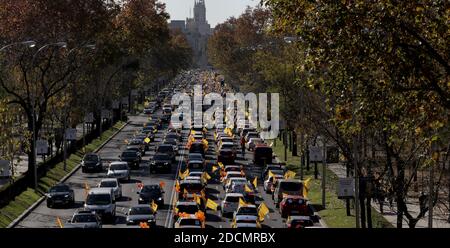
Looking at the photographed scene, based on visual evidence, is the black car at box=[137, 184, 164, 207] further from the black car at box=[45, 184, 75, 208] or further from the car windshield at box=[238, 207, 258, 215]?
the car windshield at box=[238, 207, 258, 215]

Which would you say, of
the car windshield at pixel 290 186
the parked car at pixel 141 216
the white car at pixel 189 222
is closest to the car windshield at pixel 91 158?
the car windshield at pixel 290 186

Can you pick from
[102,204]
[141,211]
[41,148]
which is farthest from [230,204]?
[41,148]

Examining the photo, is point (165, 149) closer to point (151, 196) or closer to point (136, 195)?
point (136, 195)

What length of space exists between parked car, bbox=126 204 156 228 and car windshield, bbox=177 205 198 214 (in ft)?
5.08

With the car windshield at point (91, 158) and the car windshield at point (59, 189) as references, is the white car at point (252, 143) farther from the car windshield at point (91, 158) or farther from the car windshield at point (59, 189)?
the car windshield at point (59, 189)

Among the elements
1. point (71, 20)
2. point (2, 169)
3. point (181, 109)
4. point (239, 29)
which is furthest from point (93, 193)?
point (239, 29)

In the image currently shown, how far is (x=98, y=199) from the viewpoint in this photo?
124 feet

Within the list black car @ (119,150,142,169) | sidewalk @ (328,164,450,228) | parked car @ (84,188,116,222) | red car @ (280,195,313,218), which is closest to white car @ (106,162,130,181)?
black car @ (119,150,142,169)

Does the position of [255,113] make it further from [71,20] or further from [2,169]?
[2,169]

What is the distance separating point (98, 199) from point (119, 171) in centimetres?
1472

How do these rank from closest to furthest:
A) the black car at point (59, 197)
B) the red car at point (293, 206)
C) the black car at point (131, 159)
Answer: the red car at point (293, 206) → the black car at point (59, 197) → the black car at point (131, 159)

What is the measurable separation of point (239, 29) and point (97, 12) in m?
68.1

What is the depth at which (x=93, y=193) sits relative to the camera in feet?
126

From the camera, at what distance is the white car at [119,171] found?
52156 millimetres
